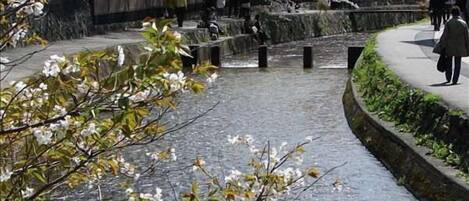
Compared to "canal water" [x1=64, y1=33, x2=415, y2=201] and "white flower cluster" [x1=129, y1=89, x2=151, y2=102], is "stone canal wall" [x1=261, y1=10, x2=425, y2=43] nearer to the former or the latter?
"canal water" [x1=64, y1=33, x2=415, y2=201]

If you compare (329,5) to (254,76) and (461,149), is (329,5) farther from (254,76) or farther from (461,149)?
(461,149)

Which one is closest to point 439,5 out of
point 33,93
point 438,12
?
point 438,12

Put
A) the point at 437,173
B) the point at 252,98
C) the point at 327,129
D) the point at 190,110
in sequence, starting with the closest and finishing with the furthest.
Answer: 1. the point at 437,173
2. the point at 327,129
3. the point at 190,110
4. the point at 252,98

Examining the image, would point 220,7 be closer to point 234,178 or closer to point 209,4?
point 209,4

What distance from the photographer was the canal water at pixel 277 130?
1013cm

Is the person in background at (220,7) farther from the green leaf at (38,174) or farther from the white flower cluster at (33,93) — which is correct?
the green leaf at (38,174)

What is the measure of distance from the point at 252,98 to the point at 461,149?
9303 millimetres

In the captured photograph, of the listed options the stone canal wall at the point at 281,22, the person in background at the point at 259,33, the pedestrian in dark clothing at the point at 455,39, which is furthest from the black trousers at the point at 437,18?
the pedestrian in dark clothing at the point at 455,39

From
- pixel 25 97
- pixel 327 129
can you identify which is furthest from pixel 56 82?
pixel 327 129

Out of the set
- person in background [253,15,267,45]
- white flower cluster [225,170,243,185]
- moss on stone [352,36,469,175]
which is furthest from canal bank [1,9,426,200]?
person in background [253,15,267,45]

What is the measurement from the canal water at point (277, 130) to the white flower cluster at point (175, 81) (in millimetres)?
2596

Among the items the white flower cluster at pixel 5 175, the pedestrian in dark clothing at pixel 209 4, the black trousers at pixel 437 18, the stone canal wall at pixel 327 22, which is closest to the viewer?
the white flower cluster at pixel 5 175

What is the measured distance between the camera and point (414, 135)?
11172 mm

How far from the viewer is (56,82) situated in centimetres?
383
